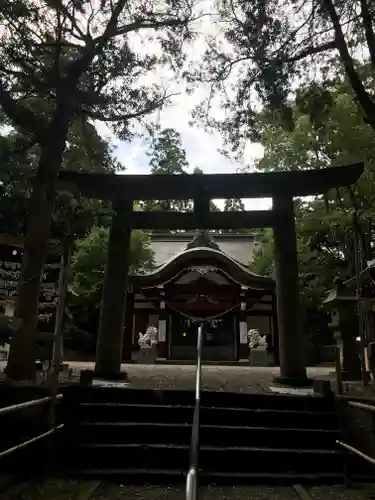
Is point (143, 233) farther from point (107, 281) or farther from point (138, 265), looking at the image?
point (107, 281)

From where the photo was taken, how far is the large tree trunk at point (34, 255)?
6062 millimetres

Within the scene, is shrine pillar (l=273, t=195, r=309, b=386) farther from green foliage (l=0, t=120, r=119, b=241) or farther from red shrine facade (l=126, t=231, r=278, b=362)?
red shrine facade (l=126, t=231, r=278, b=362)

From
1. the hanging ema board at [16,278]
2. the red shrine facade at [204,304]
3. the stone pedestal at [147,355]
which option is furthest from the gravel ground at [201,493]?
the red shrine facade at [204,304]

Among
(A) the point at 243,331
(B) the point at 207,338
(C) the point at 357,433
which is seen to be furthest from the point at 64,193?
(B) the point at 207,338

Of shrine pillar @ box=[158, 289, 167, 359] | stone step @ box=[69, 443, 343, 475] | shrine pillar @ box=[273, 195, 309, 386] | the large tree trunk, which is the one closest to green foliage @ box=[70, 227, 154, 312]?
shrine pillar @ box=[158, 289, 167, 359]

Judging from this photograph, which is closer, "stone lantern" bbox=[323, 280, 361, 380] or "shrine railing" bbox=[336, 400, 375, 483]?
"shrine railing" bbox=[336, 400, 375, 483]

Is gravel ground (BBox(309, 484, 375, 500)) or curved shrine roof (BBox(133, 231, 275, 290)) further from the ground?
curved shrine roof (BBox(133, 231, 275, 290))

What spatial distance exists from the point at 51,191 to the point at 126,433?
3844 mm

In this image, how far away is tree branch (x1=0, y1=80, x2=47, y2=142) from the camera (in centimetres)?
645

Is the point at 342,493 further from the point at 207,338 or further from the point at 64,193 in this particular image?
the point at 207,338

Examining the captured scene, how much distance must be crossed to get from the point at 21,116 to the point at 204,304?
1214cm

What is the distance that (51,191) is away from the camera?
22.5ft

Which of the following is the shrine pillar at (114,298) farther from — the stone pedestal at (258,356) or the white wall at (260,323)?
the white wall at (260,323)

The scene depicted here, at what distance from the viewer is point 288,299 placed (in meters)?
7.77
